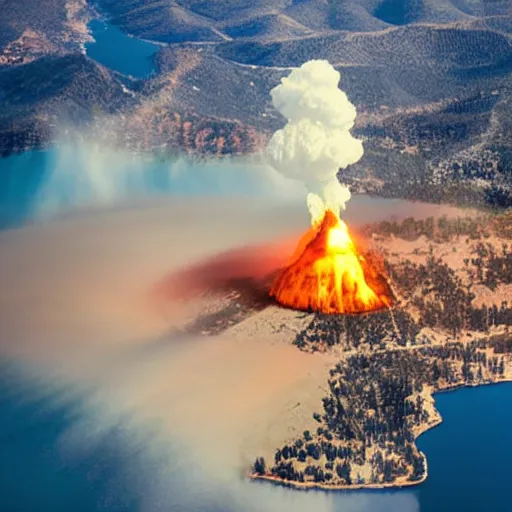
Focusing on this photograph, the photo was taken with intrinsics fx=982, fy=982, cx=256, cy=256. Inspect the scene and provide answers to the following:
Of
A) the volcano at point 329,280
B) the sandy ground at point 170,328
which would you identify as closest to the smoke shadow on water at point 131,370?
the sandy ground at point 170,328

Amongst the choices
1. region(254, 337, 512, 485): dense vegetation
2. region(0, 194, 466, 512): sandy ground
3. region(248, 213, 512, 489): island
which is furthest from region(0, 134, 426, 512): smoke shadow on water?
region(248, 213, 512, 489): island

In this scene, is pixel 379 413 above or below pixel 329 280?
below

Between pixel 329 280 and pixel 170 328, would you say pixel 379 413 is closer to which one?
pixel 329 280

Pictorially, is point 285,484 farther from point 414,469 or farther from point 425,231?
point 425,231

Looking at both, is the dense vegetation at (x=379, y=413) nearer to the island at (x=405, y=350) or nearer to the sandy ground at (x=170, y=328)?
the island at (x=405, y=350)

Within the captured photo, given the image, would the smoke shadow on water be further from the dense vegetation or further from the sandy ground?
→ the dense vegetation

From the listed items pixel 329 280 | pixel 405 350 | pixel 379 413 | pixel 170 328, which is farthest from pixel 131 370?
pixel 405 350

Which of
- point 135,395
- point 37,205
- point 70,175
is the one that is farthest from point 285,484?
point 70,175

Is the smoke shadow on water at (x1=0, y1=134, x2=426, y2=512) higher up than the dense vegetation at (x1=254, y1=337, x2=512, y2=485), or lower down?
higher up
